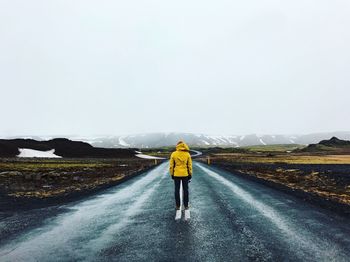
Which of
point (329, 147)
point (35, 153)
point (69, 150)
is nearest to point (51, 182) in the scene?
point (35, 153)

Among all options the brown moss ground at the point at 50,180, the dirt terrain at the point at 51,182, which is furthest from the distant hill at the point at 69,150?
the dirt terrain at the point at 51,182

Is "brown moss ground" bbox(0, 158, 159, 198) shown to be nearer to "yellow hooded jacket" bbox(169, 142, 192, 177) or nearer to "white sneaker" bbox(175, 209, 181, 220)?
"white sneaker" bbox(175, 209, 181, 220)

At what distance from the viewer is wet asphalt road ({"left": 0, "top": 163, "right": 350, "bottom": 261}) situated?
26.8ft

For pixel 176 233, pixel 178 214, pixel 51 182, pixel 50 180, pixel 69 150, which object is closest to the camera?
pixel 176 233

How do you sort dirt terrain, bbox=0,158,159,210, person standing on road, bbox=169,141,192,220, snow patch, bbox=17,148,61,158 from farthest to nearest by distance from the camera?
snow patch, bbox=17,148,61,158, dirt terrain, bbox=0,158,159,210, person standing on road, bbox=169,141,192,220

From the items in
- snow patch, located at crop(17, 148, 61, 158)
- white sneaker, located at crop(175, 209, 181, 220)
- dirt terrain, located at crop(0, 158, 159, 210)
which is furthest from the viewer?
snow patch, located at crop(17, 148, 61, 158)

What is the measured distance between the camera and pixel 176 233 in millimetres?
10273

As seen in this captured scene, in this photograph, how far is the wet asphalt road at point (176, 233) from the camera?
26.8ft

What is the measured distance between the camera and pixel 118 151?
451ft

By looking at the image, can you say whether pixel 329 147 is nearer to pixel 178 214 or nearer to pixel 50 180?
pixel 50 180

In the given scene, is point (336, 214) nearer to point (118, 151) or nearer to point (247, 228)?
point (247, 228)

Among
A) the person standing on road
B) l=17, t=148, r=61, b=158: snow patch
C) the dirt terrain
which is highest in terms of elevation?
l=17, t=148, r=61, b=158: snow patch

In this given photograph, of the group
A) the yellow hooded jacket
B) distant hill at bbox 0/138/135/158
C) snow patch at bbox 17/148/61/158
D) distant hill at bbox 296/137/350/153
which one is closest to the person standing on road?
the yellow hooded jacket

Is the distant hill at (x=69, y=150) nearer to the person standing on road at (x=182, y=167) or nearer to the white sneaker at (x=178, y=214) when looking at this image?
the white sneaker at (x=178, y=214)
